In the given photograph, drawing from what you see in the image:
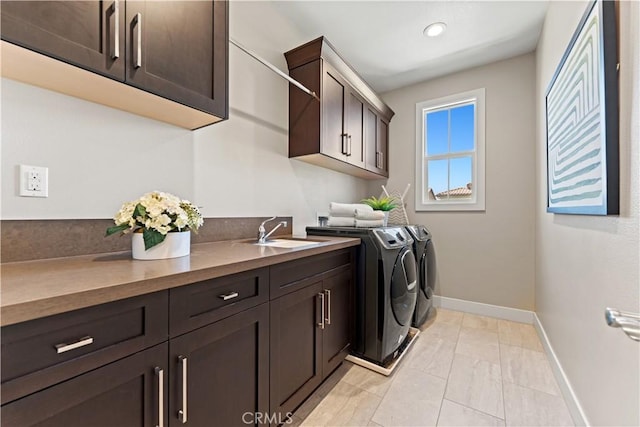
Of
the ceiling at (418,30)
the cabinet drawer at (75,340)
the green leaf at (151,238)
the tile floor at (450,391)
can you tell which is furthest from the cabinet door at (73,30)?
the tile floor at (450,391)

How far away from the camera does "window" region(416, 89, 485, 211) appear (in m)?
3.00

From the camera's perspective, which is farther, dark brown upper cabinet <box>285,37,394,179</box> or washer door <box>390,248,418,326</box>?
dark brown upper cabinet <box>285,37,394,179</box>

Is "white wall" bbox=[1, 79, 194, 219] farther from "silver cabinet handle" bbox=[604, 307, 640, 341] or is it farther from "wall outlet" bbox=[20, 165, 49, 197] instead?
"silver cabinet handle" bbox=[604, 307, 640, 341]

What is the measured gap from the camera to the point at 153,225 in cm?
103

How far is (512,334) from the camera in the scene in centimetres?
247

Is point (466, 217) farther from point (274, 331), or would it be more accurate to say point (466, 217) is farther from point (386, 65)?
point (274, 331)

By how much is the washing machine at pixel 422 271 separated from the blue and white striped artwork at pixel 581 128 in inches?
40.4

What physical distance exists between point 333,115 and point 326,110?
114 mm

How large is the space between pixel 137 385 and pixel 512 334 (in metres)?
2.94

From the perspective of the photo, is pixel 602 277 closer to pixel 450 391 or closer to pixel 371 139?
pixel 450 391

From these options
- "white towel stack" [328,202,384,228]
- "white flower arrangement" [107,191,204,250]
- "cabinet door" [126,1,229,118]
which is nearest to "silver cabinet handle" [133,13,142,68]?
"cabinet door" [126,1,229,118]

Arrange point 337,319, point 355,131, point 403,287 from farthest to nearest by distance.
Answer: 1. point 355,131
2. point 403,287
3. point 337,319

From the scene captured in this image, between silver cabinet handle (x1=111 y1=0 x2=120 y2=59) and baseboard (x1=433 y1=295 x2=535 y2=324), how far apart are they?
Answer: 3.48 m

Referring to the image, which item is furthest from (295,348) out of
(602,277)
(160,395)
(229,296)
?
(602,277)
